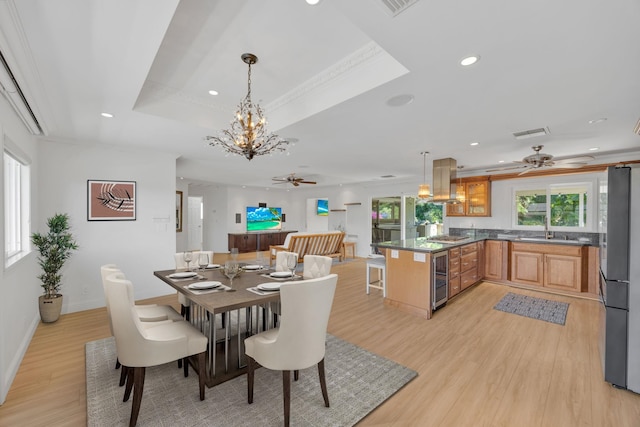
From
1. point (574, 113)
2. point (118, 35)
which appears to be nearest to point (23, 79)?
point (118, 35)

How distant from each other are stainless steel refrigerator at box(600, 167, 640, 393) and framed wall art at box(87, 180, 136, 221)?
18.8 feet

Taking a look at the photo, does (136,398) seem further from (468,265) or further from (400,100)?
(468,265)

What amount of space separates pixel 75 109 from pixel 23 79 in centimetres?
72

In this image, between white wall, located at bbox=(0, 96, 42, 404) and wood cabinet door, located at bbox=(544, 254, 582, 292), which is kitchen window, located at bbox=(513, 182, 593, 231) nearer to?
wood cabinet door, located at bbox=(544, 254, 582, 292)

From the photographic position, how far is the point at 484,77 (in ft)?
7.00

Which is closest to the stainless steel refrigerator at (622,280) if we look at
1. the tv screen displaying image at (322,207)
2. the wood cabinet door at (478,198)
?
the wood cabinet door at (478,198)

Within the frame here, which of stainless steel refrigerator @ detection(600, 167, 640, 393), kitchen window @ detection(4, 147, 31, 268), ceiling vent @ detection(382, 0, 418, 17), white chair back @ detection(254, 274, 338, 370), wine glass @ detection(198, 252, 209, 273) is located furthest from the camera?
wine glass @ detection(198, 252, 209, 273)

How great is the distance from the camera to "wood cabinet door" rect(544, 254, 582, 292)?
183 inches

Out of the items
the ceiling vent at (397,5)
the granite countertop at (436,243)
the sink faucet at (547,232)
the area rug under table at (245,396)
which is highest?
the ceiling vent at (397,5)

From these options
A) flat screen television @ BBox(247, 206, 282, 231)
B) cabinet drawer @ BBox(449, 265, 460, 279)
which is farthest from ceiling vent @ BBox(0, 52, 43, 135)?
flat screen television @ BBox(247, 206, 282, 231)

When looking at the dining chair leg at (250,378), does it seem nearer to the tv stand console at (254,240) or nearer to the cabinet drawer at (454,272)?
the cabinet drawer at (454,272)

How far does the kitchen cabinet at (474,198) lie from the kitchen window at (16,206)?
7218mm

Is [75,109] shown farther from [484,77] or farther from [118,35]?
[484,77]

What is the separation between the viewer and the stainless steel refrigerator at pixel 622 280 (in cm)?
215
